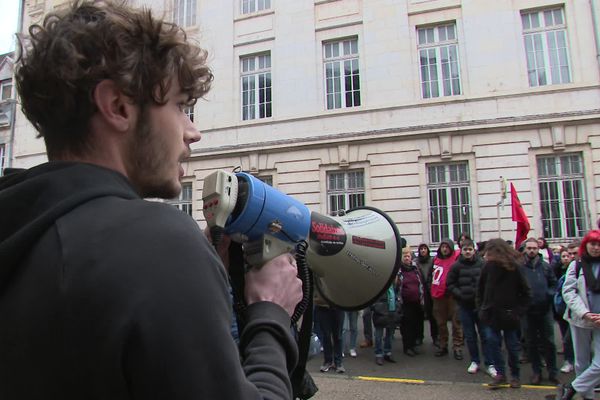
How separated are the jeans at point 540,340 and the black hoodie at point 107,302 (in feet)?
21.0

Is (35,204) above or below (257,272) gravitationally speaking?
above

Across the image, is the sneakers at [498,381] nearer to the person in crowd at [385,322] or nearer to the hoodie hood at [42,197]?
the person in crowd at [385,322]

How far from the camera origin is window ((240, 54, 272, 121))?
634 inches

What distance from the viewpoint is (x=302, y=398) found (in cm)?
219

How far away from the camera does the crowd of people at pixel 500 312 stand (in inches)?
206

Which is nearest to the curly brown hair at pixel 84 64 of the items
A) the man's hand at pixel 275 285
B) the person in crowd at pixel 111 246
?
the person in crowd at pixel 111 246

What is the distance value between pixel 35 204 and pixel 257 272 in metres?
0.60

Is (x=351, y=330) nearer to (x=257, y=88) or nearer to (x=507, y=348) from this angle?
(x=507, y=348)

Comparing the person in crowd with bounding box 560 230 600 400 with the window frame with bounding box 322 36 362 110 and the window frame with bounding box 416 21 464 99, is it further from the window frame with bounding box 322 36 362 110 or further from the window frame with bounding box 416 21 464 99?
the window frame with bounding box 322 36 362 110

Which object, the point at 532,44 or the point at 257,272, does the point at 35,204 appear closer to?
the point at 257,272

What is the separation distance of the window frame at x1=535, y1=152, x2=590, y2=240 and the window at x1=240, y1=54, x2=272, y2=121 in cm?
860

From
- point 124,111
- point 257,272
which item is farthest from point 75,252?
point 257,272

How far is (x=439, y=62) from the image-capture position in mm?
14336

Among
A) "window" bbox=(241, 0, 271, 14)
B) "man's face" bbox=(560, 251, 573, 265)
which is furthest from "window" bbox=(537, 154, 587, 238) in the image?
"window" bbox=(241, 0, 271, 14)
